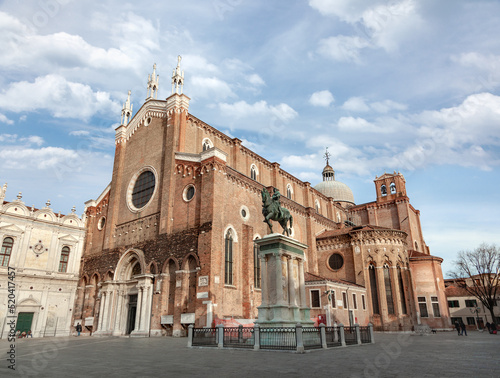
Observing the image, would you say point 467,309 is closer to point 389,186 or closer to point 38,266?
point 389,186

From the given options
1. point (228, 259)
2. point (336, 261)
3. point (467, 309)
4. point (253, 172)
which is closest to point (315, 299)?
point (336, 261)

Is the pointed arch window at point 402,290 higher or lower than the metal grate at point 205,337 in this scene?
higher

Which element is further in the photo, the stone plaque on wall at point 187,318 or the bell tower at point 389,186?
the bell tower at point 389,186

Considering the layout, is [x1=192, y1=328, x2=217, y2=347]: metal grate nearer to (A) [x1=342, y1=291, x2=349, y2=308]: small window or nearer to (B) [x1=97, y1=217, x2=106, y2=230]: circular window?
(A) [x1=342, y1=291, x2=349, y2=308]: small window

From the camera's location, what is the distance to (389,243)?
34.2m

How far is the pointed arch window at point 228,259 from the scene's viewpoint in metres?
24.9

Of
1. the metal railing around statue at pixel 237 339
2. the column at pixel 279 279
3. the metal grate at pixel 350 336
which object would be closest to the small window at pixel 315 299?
the metal grate at pixel 350 336

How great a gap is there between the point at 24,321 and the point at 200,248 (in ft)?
60.0

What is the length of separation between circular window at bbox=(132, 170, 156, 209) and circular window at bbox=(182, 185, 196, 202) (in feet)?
14.9

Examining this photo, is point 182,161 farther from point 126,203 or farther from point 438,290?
point 438,290

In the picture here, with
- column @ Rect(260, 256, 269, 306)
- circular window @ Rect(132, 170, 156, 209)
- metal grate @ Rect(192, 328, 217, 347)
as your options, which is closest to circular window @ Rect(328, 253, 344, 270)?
circular window @ Rect(132, 170, 156, 209)

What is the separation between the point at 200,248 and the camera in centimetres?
2416

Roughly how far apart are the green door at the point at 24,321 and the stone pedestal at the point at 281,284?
25.1 m

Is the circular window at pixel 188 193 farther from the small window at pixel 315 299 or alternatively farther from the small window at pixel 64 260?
the small window at pixel 64 260
